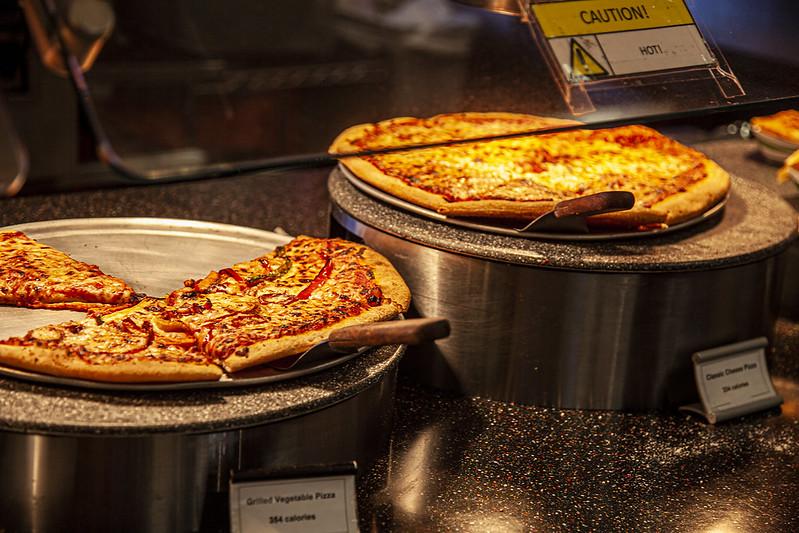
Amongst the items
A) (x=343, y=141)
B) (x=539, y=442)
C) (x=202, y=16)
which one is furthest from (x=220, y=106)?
(x=539, y=442)

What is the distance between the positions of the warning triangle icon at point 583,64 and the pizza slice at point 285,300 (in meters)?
0.56

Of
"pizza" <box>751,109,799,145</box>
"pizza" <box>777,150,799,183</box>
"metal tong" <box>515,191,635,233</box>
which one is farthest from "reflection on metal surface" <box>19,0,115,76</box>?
"pizza" <box>751,109,799,145</box>

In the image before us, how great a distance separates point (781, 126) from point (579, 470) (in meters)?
1.71

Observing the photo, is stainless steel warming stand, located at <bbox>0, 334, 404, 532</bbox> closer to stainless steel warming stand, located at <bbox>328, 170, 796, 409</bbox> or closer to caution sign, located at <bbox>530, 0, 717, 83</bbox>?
stainless steel warming stand, located at <bbox>328, 170, 796, 409</bbox>

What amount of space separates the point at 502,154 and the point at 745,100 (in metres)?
0.81

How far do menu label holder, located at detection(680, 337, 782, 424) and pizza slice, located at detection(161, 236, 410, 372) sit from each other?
722mm

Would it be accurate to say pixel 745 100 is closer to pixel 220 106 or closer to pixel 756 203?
pixel 756 203

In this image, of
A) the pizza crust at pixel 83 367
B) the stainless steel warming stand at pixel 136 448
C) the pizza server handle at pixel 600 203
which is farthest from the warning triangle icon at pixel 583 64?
the pizza crust at pixel 83 367

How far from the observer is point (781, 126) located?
3430 millimetres

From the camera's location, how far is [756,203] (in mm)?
2840

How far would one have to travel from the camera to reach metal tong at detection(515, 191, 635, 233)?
2.29m

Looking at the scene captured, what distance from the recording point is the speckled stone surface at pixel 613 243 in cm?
236

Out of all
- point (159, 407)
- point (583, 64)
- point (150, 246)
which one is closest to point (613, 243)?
point (583, 64)

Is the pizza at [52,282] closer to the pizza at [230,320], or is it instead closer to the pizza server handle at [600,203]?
the pizza at [230,320]
